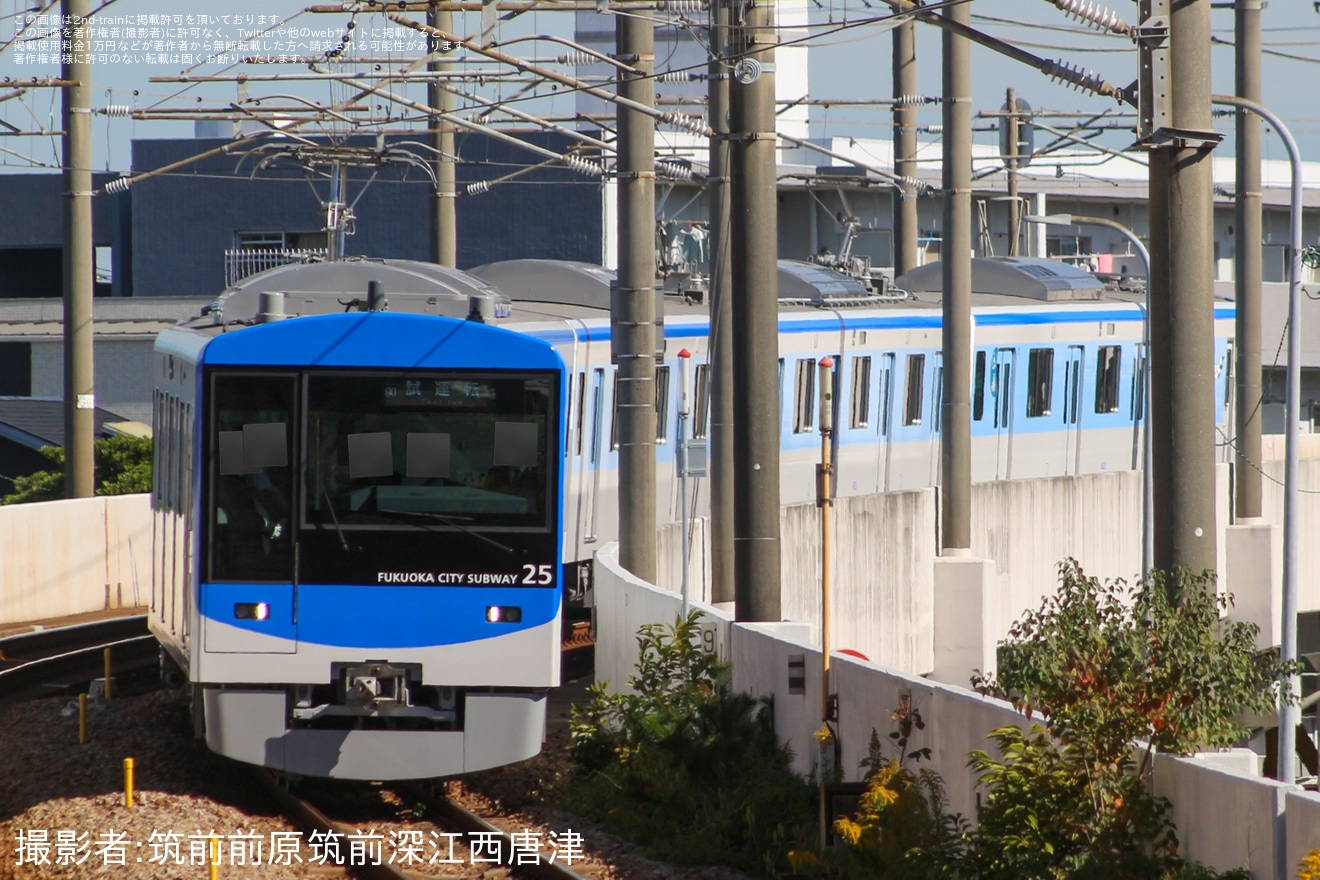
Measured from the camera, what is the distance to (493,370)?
11.8 m

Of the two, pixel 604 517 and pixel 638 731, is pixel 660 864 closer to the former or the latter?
pixel 638 731

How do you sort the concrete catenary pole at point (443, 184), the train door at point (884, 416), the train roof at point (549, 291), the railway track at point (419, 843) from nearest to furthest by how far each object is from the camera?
the railway track at point (419, 843) < the train roof at point (549, 291) < the concrete catenary pole at point (443, 184) < the train door at point (884, 416)

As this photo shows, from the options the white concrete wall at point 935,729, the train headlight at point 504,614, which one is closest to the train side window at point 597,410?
the white concrete wall at point 935,729

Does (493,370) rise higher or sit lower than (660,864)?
higher

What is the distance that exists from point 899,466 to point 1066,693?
16.5 m

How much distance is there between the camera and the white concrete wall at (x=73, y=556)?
23734 millimetres

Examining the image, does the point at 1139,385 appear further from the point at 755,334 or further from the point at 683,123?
the point at 755,334

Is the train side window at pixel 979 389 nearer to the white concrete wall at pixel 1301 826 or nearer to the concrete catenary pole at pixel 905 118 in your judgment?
the concrete catenary pole at pixel 905 118

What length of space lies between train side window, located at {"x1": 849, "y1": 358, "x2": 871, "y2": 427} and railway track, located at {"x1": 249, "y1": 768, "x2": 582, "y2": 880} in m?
12.3

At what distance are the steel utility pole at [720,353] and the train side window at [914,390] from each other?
8.44 meters

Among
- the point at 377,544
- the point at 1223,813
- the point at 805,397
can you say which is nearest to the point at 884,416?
the point at 805,397

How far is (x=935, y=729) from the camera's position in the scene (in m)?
10.3

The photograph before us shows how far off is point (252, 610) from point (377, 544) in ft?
2.73

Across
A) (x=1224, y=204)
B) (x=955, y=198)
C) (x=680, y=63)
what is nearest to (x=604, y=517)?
(x=955, y=198)
